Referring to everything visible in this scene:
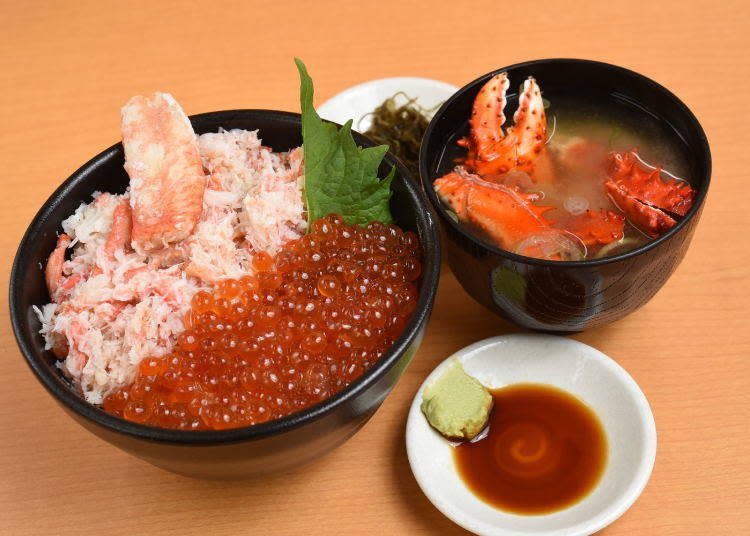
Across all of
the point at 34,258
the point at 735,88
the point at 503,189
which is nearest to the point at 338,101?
the point at 503,189

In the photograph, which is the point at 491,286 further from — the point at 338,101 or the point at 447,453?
the point at 338,101

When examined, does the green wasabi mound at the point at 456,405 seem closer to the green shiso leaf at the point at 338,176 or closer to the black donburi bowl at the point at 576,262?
the black donburi bowl at the point at 576,262

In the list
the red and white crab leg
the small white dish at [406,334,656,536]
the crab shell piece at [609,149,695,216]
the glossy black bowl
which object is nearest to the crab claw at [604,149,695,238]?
the crab shell piece at [609,149,695,216]

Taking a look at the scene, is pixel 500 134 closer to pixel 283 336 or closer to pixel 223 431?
pixel 283 336

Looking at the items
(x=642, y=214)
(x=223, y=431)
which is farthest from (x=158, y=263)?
(x=642, y=214)

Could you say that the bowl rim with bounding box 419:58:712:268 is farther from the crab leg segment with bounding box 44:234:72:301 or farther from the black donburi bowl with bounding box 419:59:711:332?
the crab leg segment with bounding box 44:234:72:301

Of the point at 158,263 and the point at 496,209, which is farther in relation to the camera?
the point at 496,209
